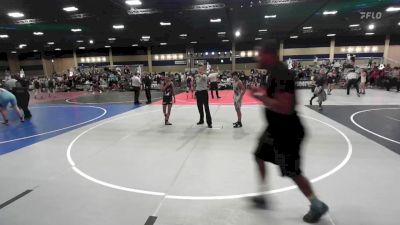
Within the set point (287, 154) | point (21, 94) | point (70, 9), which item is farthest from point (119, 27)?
point (287, 154)

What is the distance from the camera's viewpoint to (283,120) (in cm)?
270

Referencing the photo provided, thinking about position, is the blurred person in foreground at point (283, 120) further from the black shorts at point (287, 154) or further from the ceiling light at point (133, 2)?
the ceiling light at point (133, 2)

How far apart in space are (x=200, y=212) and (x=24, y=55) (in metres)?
47.7

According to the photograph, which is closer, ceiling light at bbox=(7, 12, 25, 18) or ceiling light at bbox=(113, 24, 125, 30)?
ceiling light at bbox=(7, 12, 25, 18)

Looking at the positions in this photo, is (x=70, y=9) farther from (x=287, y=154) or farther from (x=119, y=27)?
(x=287, y=154)

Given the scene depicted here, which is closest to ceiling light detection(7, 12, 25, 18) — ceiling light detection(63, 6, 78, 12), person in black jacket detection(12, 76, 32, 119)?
ceiling light detection(63, 6, 78, 12)

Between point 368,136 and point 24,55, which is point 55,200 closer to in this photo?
point 368,136

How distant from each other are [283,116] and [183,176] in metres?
2.17

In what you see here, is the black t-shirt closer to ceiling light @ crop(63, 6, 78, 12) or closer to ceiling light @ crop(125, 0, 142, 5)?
ceiling light @ crop(125, 0, 142, 5)

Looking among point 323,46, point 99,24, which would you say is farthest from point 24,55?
point 323,46

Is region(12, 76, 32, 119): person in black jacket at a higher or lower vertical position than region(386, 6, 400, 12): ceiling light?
lower

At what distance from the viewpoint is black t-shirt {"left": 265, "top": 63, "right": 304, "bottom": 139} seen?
8.69 ft

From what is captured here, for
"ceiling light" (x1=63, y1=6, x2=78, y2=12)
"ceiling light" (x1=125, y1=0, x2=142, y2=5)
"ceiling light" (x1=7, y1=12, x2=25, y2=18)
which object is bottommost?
"ceiling light" (x1=7, y1=12, x2=25, y2=18)

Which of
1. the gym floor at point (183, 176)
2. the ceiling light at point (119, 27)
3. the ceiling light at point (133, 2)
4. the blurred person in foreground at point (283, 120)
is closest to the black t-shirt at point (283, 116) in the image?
the blurred person in foreground at point (283, 120)
